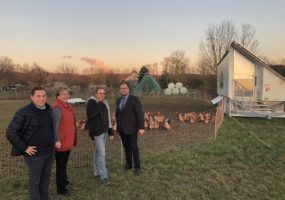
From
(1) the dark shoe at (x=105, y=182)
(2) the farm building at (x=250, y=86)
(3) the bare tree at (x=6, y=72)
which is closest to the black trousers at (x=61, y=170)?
(1) the dark shoe at (x=105, y=182)

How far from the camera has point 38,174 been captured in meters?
3.89

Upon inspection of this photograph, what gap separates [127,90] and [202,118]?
8220mm

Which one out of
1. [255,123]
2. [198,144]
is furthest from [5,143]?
[255,123]

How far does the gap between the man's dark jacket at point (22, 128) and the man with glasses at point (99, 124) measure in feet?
4.92

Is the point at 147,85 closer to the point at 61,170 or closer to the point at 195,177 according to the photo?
the point at 195,177

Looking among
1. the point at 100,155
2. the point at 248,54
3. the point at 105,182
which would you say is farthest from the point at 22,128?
the point at 248,54

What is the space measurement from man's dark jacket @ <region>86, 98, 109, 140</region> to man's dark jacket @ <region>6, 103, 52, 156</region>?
1482 millimetres

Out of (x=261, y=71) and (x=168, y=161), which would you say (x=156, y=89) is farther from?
(x=168, y=161)

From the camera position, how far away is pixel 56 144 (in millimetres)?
4281

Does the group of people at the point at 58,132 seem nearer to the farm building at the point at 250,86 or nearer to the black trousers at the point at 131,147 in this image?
the black trousers at the point at 131,147

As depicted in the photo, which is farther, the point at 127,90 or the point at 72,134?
the point at 127,90

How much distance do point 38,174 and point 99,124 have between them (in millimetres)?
1551

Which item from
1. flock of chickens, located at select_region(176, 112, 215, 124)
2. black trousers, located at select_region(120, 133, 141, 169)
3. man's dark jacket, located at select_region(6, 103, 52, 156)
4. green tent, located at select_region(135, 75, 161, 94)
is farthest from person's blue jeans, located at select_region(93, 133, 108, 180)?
green tent, located at select_region(135, 75, 161, 94)

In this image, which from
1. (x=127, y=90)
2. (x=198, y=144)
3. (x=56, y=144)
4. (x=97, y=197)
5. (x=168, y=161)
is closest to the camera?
(x=56, y=144)
